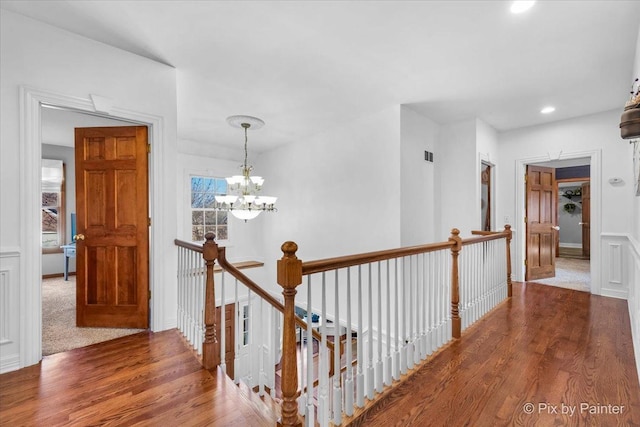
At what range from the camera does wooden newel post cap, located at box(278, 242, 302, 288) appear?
1528 mm

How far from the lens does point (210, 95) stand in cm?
379

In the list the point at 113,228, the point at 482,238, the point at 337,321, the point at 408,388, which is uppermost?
the point at 113,228

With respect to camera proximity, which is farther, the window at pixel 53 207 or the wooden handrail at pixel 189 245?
the window at pixel 53 207

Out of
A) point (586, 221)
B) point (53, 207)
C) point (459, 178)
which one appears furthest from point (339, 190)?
point (586, 221)

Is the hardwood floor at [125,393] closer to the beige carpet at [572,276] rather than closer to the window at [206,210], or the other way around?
the window at [206,210]

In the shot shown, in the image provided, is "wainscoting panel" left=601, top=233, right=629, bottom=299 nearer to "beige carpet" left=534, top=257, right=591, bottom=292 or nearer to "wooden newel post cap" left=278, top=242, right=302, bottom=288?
"beige carpet" left=534, top=257, right=591, bottom=292

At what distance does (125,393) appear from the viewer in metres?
1.92

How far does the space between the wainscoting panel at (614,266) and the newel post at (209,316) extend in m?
5.32

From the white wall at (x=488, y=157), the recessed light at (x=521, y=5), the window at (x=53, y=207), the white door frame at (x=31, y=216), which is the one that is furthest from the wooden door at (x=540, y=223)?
the window at (x=53, y=207)

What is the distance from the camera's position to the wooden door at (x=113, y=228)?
115 inches

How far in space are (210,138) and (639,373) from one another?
20.7 feet

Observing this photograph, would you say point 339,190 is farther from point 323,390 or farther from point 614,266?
point 614,266

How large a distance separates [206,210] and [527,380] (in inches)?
240

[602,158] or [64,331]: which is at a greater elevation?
[602,158]
